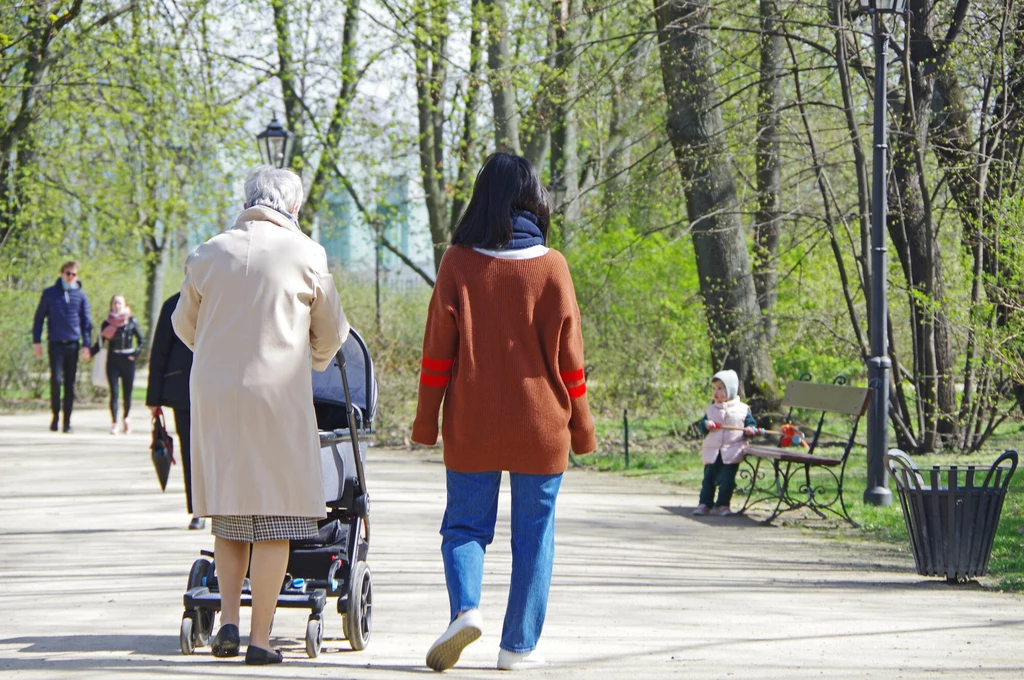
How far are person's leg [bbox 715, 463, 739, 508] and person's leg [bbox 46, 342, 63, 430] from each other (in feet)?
33.8

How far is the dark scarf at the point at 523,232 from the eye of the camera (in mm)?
5219

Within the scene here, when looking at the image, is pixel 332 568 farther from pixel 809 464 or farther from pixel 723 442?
pixel 723 442

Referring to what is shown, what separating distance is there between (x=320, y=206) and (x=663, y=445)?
34.9ft

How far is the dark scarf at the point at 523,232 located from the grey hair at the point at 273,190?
2.86 feet

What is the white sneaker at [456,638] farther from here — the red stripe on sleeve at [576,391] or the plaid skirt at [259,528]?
the red stripe on sleeve at [576,391]

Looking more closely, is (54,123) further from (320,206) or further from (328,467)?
(328,467)

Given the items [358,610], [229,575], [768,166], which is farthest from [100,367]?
[229,575]

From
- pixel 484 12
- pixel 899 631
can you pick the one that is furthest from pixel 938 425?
pixel 899 631

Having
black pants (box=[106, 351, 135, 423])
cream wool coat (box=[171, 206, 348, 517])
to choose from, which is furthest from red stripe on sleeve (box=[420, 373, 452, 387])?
black pants (box=[106, 351, 135, 423])

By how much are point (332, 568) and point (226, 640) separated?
0.65m

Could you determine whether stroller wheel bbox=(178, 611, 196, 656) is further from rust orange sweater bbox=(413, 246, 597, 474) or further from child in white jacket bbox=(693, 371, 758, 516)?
child in white jacket bbox=(693, 371, 758, 516)

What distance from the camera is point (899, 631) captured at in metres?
6.22

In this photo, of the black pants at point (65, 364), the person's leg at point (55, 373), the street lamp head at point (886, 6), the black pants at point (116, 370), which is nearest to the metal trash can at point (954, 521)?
the street lamp head at point (886, 6)

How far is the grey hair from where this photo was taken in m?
5.35
